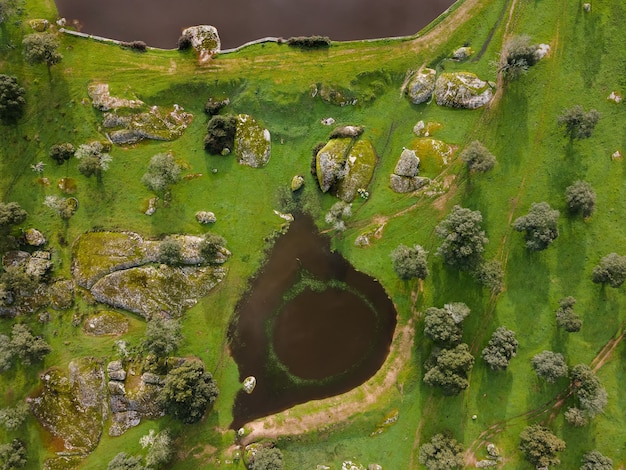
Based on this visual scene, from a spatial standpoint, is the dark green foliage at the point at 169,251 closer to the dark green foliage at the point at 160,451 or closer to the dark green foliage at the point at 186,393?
the dark green foliage at the point at 186,393

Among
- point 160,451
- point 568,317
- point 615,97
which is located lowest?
point 160,451

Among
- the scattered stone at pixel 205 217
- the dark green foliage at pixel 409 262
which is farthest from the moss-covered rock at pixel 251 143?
the dark green foliage at pixel 409 262

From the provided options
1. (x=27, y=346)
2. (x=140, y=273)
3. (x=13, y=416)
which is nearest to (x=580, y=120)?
(x=140, y=273)

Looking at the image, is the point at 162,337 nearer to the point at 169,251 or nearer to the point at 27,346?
the point at 169,251

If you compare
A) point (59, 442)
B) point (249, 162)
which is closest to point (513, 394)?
point (249, 162)

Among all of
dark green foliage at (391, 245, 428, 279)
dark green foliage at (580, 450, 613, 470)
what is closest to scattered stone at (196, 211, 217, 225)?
dark green foliage at (391, 245, 428, 279)

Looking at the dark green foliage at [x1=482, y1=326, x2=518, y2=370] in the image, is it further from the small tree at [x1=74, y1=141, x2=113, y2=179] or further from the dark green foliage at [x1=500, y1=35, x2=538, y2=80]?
the small tree at [x1=74, y1=141, x2=113, y2=179]
